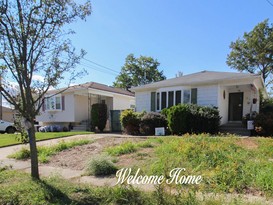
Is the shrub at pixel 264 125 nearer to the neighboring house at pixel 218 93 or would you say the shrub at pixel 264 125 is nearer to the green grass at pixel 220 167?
the neighboring house at pixel 218 93

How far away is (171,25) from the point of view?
1430cm

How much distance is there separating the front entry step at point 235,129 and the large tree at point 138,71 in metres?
29.0

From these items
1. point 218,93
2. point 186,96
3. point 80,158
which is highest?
point 218,93

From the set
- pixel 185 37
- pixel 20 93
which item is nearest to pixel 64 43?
pixel 20 93

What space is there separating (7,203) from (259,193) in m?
4.29

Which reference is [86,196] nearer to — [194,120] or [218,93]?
[194,120]

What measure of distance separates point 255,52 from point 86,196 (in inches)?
1129

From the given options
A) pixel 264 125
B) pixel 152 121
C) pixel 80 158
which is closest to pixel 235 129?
pixel 264 125

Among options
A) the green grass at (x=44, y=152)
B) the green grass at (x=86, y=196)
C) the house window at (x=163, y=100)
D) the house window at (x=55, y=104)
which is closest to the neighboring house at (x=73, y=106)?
the house window at (x=55, y=104)

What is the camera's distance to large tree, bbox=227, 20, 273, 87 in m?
25.9

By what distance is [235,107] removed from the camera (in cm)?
1531

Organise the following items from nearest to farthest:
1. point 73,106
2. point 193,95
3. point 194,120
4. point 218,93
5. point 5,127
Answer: point 194,120
point 218,93
point 193,95
point 5,127
point 73,106

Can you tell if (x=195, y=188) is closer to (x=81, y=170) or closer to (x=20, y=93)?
(x=81, y=170)

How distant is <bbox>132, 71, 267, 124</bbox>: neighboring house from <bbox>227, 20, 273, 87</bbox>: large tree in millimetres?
13488
